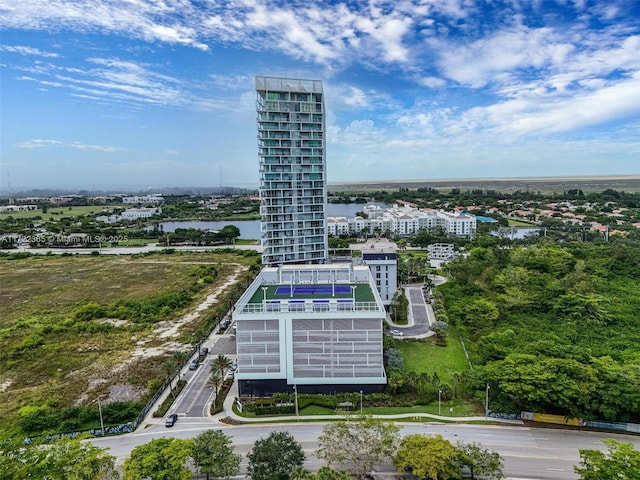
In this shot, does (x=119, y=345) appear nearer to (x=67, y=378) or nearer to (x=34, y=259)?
(x=67, y=378)

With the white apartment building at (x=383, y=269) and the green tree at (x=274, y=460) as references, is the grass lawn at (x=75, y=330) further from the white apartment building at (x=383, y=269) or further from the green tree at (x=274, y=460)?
the white apartment building at (x=383, y=269)

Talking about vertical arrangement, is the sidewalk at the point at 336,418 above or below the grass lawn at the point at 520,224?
below

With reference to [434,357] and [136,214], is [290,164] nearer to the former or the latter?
[434,357]

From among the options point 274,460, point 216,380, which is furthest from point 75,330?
point 274,460

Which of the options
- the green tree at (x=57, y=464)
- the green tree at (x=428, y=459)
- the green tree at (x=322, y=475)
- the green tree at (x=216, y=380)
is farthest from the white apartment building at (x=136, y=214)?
the green tree at (x=428, y=459)

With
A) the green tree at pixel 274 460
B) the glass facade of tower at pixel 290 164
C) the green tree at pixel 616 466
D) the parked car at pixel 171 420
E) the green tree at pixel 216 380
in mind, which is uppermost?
the glass facade of tower at pixel 290 164

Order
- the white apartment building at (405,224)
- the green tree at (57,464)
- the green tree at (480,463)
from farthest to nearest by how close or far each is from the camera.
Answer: the white apartment building at (405,224) → the green tree at (480,463) → the green tree at (57,464)
